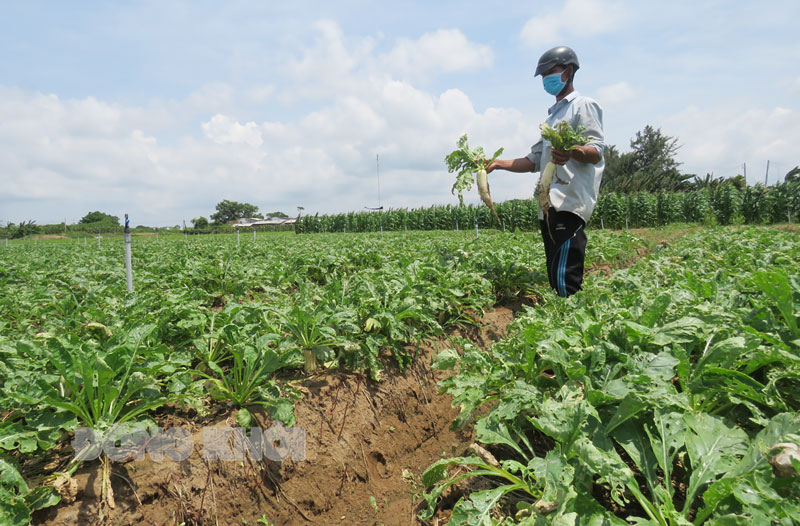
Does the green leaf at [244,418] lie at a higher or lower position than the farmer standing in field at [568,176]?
lower

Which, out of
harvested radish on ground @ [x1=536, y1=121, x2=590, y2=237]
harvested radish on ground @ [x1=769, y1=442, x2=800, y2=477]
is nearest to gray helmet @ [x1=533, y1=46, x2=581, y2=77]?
harvested radish on ground @ [x1=536, y1=121, x2=590, y2=237]

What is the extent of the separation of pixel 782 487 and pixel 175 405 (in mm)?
2651

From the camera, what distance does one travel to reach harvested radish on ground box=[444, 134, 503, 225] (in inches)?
181

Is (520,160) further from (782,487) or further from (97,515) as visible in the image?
(97,515)

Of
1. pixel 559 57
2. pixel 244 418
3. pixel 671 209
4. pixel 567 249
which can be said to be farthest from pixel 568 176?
pixel 671 209

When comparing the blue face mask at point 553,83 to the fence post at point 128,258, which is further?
the blue face mask at point 553,83

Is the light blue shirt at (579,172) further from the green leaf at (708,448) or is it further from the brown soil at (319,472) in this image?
the green leaf at (708,448)

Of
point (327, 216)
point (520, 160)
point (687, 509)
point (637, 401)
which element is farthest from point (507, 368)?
point (327, 216)

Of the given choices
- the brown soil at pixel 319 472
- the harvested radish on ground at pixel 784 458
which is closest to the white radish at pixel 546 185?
the brown soil at pixel 319 472

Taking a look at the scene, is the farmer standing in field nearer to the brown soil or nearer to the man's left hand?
the man's left hand

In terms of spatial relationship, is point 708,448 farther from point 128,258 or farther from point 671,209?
point 671,209

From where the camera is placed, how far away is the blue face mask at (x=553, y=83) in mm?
3877

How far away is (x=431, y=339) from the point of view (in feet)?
11.1

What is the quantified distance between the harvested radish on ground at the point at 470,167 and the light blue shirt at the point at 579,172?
886 millimetres
